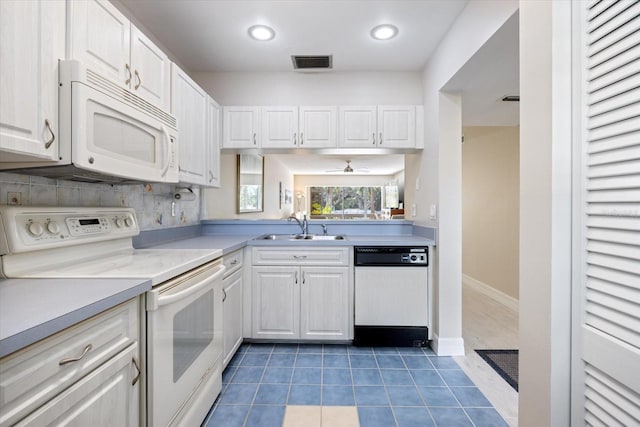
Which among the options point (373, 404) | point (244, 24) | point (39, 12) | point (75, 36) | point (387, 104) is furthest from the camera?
point (387, 104)

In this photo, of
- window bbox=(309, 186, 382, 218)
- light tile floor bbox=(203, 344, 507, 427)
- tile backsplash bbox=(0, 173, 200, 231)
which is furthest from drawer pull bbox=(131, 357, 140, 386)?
window bbox=(309, 186, 382, 218)

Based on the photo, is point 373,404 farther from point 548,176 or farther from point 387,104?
point 387,104

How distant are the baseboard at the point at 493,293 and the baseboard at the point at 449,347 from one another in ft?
4.44

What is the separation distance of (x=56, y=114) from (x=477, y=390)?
8.35ft

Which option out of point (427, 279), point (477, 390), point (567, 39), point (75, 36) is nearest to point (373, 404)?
point (477, 390)

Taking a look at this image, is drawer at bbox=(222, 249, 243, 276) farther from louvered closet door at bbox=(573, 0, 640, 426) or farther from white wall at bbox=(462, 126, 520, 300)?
white wall at bbox=(462, 126, 520, 300)

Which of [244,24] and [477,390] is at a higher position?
[244,24]

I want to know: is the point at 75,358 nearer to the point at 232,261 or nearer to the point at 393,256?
the point at 232,261

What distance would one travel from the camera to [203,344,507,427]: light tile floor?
1.63 meters

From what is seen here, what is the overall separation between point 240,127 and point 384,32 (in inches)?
56.8

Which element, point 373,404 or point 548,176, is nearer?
point 548,176

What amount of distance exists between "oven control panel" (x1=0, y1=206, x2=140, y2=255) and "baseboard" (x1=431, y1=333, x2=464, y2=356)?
2.30 meters

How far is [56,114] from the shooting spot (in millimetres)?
1094

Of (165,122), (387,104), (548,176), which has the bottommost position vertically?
(548,176)
